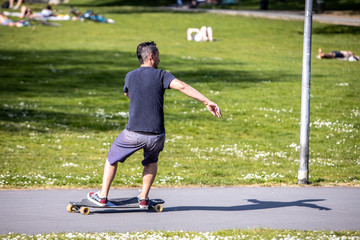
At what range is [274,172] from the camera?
10633 mm

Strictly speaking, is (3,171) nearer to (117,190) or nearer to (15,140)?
(117,190)

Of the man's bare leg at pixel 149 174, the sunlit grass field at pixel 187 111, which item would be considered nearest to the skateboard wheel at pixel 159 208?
the man's bare leg at pixel 149 174

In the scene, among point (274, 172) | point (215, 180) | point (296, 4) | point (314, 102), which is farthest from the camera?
point (296, 4)

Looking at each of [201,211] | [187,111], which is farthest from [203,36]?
[201,211]

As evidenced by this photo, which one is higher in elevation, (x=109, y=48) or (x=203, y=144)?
(x=109, y=48)

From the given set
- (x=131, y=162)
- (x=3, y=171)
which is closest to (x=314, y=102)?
(x=131, y=162)

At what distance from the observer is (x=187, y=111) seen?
18.5m

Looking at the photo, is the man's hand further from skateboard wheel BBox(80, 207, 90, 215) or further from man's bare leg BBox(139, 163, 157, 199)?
skateboard wheel BBox(80, 207, 90, 215)

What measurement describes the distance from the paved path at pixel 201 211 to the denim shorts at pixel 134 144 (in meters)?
0.77

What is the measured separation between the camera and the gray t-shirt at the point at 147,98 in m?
6.95

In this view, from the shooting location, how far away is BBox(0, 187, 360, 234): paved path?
682 cm

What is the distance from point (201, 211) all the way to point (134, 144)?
4.23 feet

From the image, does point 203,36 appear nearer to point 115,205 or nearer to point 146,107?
point 115,205

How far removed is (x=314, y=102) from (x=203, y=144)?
629 centimetres
